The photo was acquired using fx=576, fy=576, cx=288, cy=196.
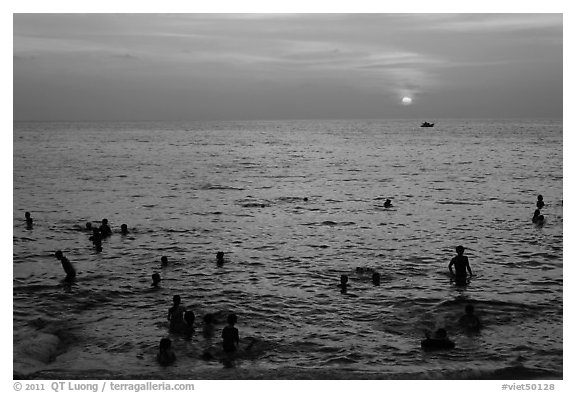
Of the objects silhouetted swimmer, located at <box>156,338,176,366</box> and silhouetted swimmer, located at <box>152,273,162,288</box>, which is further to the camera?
silhouetted swimmer, located at <box>152,273,162,288</box>

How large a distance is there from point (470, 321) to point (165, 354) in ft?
32.8

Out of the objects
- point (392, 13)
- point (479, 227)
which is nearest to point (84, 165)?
point (479, 227)

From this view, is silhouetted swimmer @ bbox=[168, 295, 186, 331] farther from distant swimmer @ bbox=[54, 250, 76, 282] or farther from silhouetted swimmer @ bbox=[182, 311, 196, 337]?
distant swimmer @ bbox=[54, 250, 76, 282]

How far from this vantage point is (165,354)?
647 inches

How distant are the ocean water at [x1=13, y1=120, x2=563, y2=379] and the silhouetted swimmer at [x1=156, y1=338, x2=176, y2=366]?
347 mm

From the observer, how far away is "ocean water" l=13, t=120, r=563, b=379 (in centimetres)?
1672

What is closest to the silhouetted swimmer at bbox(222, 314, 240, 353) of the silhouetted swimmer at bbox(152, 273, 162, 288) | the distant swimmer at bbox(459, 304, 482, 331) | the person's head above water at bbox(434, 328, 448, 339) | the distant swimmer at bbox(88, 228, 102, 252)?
the person's head above water at bbox(434, 328, 448, 339)

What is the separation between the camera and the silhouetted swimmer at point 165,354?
53.6ft

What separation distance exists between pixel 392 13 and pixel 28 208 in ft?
124

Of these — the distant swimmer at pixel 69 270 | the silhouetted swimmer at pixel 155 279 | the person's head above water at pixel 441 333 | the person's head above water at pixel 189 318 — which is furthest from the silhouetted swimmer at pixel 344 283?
the distant swimmer at pixel 69 270

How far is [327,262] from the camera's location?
27.8 meters

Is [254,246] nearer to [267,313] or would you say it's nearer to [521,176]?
[267,313]

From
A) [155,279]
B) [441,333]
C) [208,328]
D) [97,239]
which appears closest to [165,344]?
[208,328]

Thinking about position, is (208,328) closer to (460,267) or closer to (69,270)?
(69,270)
